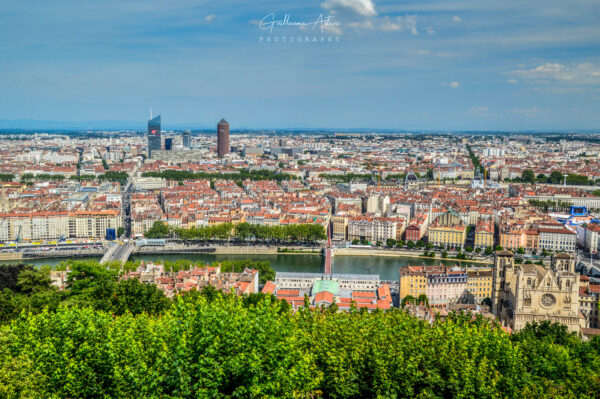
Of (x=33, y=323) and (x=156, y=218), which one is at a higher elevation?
(x=33, y=323)

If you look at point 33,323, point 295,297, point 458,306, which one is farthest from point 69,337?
point 458,306

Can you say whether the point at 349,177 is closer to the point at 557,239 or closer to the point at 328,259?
the point at 557,239

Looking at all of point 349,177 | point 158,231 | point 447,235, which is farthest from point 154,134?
point 447,235

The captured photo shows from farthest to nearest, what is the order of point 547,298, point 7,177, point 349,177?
1. point 349,177
2. point 7,177
3. point 547,298

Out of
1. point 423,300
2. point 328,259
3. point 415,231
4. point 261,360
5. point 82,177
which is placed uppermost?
point 261,360

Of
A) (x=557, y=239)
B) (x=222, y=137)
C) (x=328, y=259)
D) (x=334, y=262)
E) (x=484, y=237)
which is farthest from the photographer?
(x=222, y=137)

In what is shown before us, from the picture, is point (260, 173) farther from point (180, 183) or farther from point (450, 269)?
point (450, 269)

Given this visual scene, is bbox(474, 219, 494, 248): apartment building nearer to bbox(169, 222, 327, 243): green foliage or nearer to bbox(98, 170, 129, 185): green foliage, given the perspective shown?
bbox(169, 222, 327, 243): green foliage

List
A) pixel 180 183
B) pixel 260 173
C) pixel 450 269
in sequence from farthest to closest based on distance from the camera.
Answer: pixel 260 173 → pixel 180 183 → pixel 450 269
